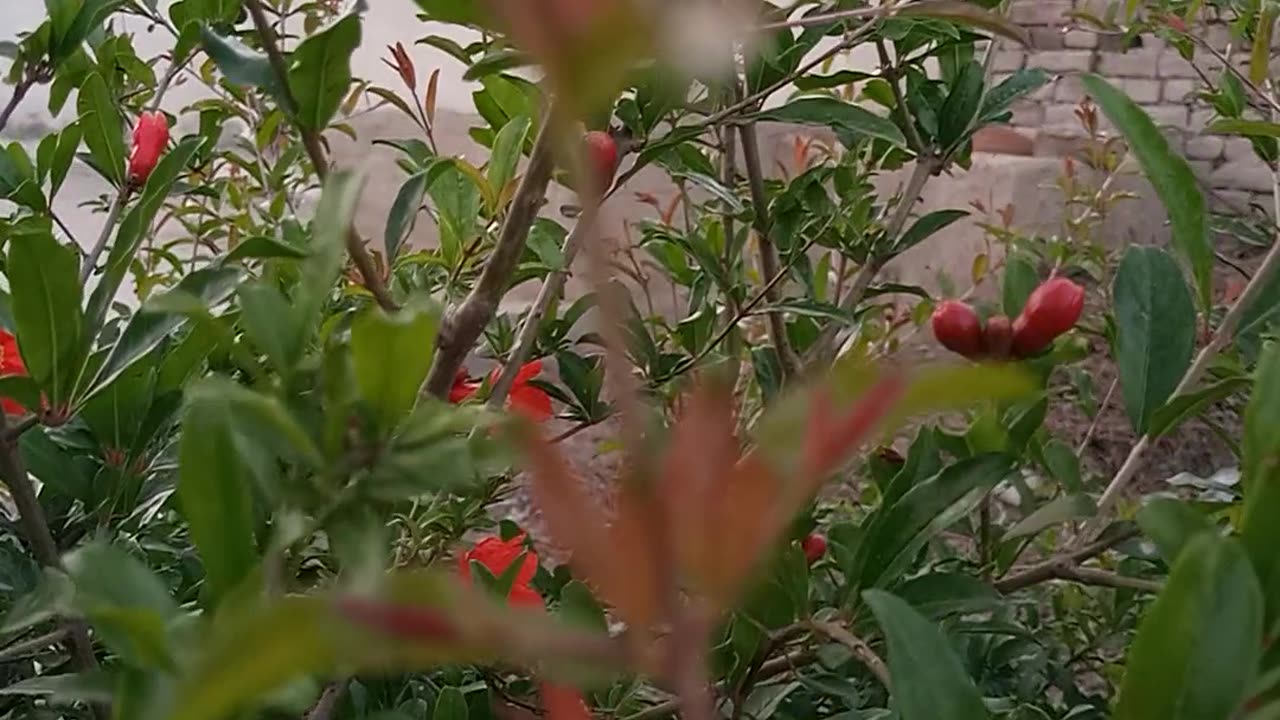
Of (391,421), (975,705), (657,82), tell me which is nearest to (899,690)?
(975,705)

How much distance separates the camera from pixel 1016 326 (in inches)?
20.0

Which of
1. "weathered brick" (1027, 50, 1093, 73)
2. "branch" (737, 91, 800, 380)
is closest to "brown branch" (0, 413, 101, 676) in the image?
"branch" (737, 91, 800, 380)

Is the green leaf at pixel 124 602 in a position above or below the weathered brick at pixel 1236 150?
above

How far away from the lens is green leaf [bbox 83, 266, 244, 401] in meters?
0.40

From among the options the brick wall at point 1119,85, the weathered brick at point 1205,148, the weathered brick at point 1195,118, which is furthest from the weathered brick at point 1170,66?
the weathered brick at point 1205,148

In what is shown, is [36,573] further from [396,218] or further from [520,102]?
[520,102]

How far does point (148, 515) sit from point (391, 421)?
0.40 meters

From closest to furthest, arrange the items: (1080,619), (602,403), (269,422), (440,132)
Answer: (269,422), (602,403), (1080,619), (440,132)

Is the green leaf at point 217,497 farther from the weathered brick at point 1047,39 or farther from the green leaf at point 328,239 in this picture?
the weathered brick at point 1047,39

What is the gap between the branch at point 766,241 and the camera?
75cm

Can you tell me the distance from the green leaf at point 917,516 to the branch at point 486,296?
0.57 feet

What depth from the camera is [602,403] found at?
2.66 ft

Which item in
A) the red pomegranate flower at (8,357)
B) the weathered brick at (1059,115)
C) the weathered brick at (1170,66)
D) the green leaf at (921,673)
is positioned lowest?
the weathered brick at (1059,115)

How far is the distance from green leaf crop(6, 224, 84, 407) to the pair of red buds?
1.16 ft
